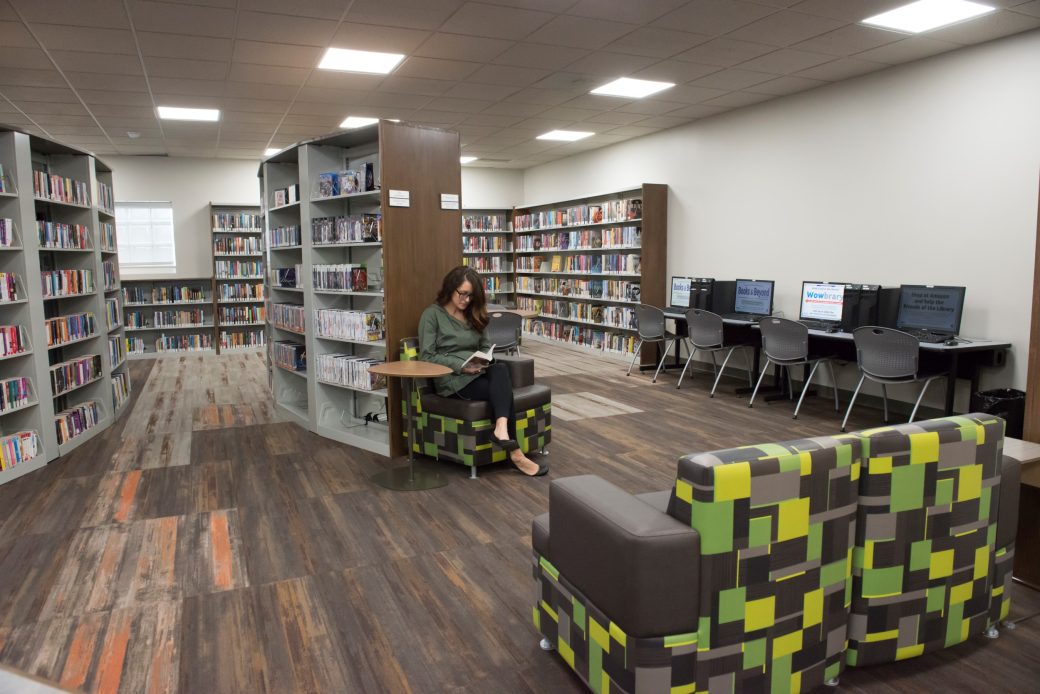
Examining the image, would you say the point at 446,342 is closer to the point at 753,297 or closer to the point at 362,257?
the point at 362,257

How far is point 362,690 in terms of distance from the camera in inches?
92.7

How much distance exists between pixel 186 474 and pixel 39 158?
3.20 metres

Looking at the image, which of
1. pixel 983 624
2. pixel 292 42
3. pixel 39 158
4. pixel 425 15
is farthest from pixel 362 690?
pixel 39 158

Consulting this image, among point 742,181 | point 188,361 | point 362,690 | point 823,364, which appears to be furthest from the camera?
point 188,361

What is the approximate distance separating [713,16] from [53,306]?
5.79 m

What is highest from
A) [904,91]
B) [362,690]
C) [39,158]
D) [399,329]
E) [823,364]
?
[904,91]

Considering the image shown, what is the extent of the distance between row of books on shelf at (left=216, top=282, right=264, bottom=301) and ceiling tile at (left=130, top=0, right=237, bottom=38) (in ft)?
20.7

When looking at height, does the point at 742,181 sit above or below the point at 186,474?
above

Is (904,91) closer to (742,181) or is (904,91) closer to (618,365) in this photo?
(742,181)

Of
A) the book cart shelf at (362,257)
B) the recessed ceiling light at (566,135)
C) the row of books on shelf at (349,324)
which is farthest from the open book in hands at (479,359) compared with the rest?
the recessed ceiling light at (566,135)

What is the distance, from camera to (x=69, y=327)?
5.46 metres

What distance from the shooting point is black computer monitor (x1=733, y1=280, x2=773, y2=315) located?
24.3 ft

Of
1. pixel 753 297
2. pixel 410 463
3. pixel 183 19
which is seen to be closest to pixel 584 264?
pixel 753 297

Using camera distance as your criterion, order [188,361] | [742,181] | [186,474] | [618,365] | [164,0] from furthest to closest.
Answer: [188,361] → [618,365] → [742,181] → [186,474] → [164,0]
